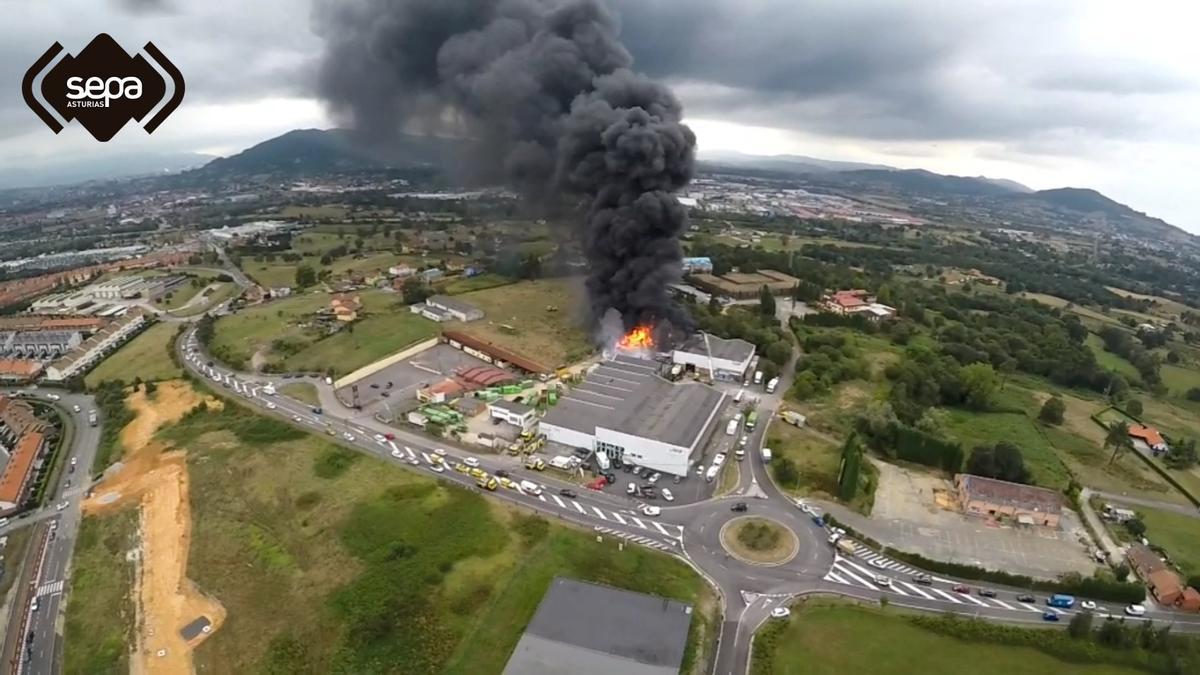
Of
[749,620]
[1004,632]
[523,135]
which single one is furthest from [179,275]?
[1004,632]

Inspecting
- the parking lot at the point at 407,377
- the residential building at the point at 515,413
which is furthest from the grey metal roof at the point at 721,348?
the parking lot at the point at 407,377

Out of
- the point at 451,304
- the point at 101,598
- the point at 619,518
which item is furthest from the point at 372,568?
the point at 451,304

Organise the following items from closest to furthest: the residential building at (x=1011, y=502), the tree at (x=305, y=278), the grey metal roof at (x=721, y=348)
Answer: the residential building at (x=1011, y=502) → the grey metal roof at (x=721, y=348) → the tree at (x=305, y=278)

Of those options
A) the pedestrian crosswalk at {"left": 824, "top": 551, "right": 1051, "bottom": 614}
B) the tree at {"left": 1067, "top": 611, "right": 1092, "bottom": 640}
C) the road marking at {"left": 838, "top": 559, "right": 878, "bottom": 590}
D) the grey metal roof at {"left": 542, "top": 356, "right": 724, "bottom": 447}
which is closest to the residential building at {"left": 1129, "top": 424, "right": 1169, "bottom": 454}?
the pedestrian crosswalk at {"left": 824, "top": 551, "right": 1051, "bottom": 614}

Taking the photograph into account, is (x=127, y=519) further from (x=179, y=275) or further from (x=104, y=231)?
(x=104, y=231)

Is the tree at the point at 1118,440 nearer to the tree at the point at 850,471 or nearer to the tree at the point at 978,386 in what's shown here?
the tree at the point at 978,386

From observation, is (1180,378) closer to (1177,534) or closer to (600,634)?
(1177,534)

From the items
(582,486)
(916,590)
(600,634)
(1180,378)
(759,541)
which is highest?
(582,486)
